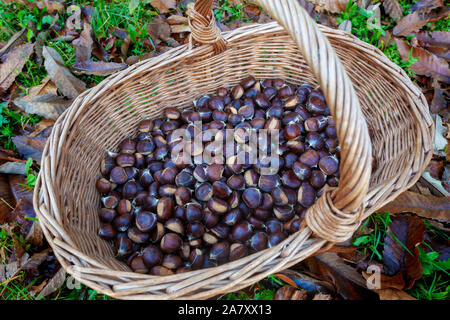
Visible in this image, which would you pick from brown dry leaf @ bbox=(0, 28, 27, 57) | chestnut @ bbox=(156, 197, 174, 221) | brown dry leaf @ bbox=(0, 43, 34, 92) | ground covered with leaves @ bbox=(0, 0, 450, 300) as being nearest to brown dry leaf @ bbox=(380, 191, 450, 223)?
ground covered with leaves @ bbox=(0, 0, 450, 300)

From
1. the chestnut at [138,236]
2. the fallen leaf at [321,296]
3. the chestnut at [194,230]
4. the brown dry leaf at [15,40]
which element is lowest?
the fallen leaf at [321,296]

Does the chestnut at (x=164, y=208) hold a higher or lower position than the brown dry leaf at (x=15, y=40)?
lower

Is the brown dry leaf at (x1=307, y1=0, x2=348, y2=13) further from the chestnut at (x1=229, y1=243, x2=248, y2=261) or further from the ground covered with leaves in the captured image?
the chestnut at (x1=229, y1=243, x2=248, y2=261)

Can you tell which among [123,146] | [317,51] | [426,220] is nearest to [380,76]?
[426,220]

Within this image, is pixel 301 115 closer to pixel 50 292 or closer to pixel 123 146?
pixel 123 146

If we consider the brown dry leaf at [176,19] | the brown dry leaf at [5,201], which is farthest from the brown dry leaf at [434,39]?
the brown dry leaf at [5,201]

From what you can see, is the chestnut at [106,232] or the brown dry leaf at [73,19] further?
the brown dry leaf at [73,19]

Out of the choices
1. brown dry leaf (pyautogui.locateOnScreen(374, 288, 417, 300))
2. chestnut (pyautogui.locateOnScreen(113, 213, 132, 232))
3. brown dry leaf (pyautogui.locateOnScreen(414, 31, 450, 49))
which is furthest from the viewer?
brown dry leaf (pyautogui.locateOnScreen(414, 31, 450, 49))

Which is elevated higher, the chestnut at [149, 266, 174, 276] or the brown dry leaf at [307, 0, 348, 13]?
the brown dry leaf at [307, 0, 348, 13]

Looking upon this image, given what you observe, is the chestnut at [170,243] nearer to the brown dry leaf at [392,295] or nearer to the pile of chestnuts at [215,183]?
the pile of chestnuts at [215,183]
